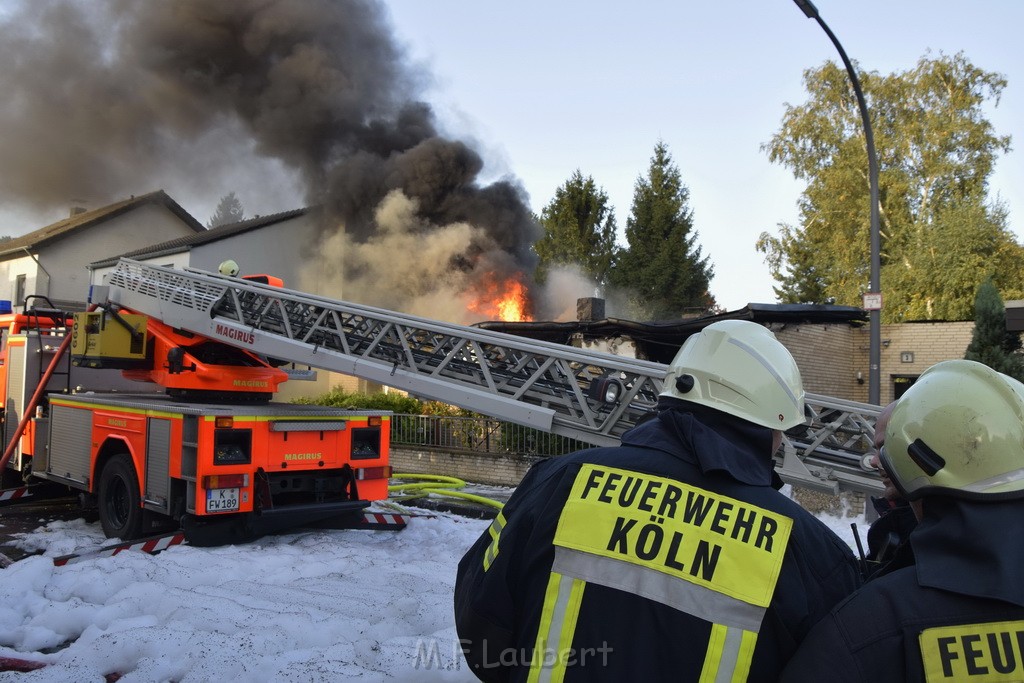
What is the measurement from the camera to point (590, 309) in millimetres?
17484

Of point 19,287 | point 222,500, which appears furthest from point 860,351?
point 19,287

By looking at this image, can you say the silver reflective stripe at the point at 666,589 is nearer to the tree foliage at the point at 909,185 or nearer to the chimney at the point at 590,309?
the chimney at the point at 590,309

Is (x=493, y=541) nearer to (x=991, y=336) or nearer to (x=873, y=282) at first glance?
(x=873, y=282)

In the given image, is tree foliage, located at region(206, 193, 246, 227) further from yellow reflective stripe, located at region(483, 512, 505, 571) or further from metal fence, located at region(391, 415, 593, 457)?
yellow reflective stripe, located at region(483, 512, 505, 571)

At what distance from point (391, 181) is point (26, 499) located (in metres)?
12.3

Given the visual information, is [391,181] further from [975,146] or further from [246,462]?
[975,146]

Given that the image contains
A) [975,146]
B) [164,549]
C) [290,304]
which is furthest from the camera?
[975,146]

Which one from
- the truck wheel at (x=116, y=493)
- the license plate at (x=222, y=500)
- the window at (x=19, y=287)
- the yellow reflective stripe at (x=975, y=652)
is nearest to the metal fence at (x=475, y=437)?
the truck wheel at (x=116, y=493)

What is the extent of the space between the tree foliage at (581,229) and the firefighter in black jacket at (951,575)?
3493 cm

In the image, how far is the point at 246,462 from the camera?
21.3 ft

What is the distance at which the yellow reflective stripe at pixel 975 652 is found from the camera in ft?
4.48

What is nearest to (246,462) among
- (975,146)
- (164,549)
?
(164,549)

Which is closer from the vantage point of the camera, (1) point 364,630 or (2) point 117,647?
(2) point 117,647

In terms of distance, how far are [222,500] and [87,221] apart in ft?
84.6
